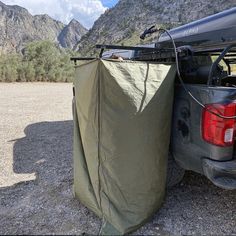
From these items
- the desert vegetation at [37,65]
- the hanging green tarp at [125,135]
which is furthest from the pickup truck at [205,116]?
the desert vegetation at [37,65]

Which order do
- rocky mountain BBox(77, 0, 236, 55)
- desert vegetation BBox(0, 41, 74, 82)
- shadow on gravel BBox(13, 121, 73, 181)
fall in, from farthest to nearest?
1. rocky mountain BBox(77, 0, 236, 55)
2. desert vegetation BBox(0, 41, 74, 82)
3. shadow on gravel BBox(13, 121, 73, 181)

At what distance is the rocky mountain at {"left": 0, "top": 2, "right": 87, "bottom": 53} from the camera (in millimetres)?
102688

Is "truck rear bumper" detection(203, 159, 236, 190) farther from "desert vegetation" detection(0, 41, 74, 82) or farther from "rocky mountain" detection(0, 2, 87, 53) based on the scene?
"rocky mountain" detection(0, 2, 87, 53)

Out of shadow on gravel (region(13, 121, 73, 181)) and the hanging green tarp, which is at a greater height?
the hanging green tarp

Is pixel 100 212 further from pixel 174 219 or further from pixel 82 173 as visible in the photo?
pixel 174 219

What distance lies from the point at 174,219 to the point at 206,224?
29cm

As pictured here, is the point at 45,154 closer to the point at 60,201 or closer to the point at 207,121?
the point at 60,201

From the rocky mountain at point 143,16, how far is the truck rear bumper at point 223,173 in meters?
55.1

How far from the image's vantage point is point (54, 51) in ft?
60.2

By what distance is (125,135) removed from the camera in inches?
108

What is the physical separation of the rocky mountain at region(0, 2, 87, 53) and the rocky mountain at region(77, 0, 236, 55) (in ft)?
79.3

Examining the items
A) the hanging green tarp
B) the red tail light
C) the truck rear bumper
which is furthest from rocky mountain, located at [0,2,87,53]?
the truck rear bumper

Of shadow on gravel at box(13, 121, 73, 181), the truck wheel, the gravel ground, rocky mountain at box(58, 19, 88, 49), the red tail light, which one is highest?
rocky mountain at box(58, 19, 88, 49)

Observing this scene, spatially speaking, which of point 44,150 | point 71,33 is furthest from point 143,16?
point 71,33
